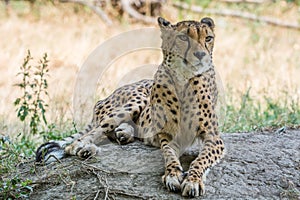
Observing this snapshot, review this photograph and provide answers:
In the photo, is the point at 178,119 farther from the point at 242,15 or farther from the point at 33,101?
the point at 242,15

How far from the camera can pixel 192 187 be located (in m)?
3.06

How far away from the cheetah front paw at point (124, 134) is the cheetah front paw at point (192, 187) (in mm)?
873

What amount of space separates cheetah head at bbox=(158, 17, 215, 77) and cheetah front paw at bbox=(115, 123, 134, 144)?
0.68 meters

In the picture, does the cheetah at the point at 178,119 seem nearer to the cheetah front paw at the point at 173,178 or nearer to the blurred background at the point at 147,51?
the cheetah front paw at the point at 173,178

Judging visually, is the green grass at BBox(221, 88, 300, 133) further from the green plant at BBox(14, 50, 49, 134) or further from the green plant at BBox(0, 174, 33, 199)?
the green plant at BBox(0, 174, 33, 199)

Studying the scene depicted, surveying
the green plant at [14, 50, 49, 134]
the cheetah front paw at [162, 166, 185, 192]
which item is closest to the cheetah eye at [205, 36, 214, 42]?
the cheetah front paw at [162, 166, 185, 192]

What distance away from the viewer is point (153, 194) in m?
3.13

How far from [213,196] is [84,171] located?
31.4 inches

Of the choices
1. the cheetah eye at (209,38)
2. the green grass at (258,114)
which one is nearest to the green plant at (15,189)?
the cheetah eye at (209,38)

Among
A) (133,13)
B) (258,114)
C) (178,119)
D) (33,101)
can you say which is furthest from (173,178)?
(133,13)

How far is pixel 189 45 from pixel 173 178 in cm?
73

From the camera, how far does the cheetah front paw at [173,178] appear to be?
313cm

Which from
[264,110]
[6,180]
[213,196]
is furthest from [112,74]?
[213,196]

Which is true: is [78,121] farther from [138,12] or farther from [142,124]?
[138,12]
